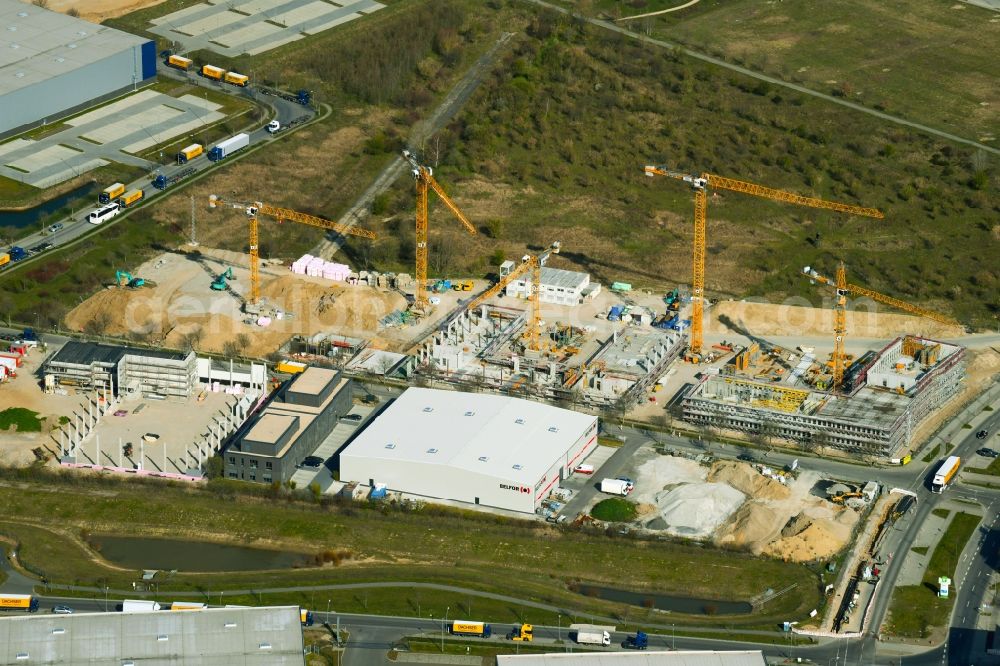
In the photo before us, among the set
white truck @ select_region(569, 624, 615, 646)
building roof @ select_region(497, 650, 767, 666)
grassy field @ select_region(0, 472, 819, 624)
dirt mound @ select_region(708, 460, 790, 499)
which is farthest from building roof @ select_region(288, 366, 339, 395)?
building roof @ select_region(497, 650, 767, 666)

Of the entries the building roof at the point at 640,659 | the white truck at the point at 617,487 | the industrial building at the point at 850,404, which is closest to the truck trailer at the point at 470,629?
the building roof at the point at 640,659

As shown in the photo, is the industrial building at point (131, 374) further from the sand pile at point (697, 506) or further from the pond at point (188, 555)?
the sand pile at point (697, 506)

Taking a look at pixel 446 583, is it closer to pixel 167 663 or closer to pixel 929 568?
pixel 167 663

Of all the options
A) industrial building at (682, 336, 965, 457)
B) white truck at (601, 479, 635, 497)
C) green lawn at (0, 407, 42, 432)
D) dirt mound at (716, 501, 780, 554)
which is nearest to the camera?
dirt mound at (716, 501, 780, 554)

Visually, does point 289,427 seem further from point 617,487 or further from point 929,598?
point 929,598

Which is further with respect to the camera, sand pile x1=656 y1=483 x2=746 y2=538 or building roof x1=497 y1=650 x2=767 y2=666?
sand pile x1=656 y1=483 x2=746 y2=538

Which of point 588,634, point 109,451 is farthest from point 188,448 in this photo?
point 588,634

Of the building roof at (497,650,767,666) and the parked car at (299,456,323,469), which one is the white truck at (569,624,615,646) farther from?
the parked car at (299,456,323,469)
